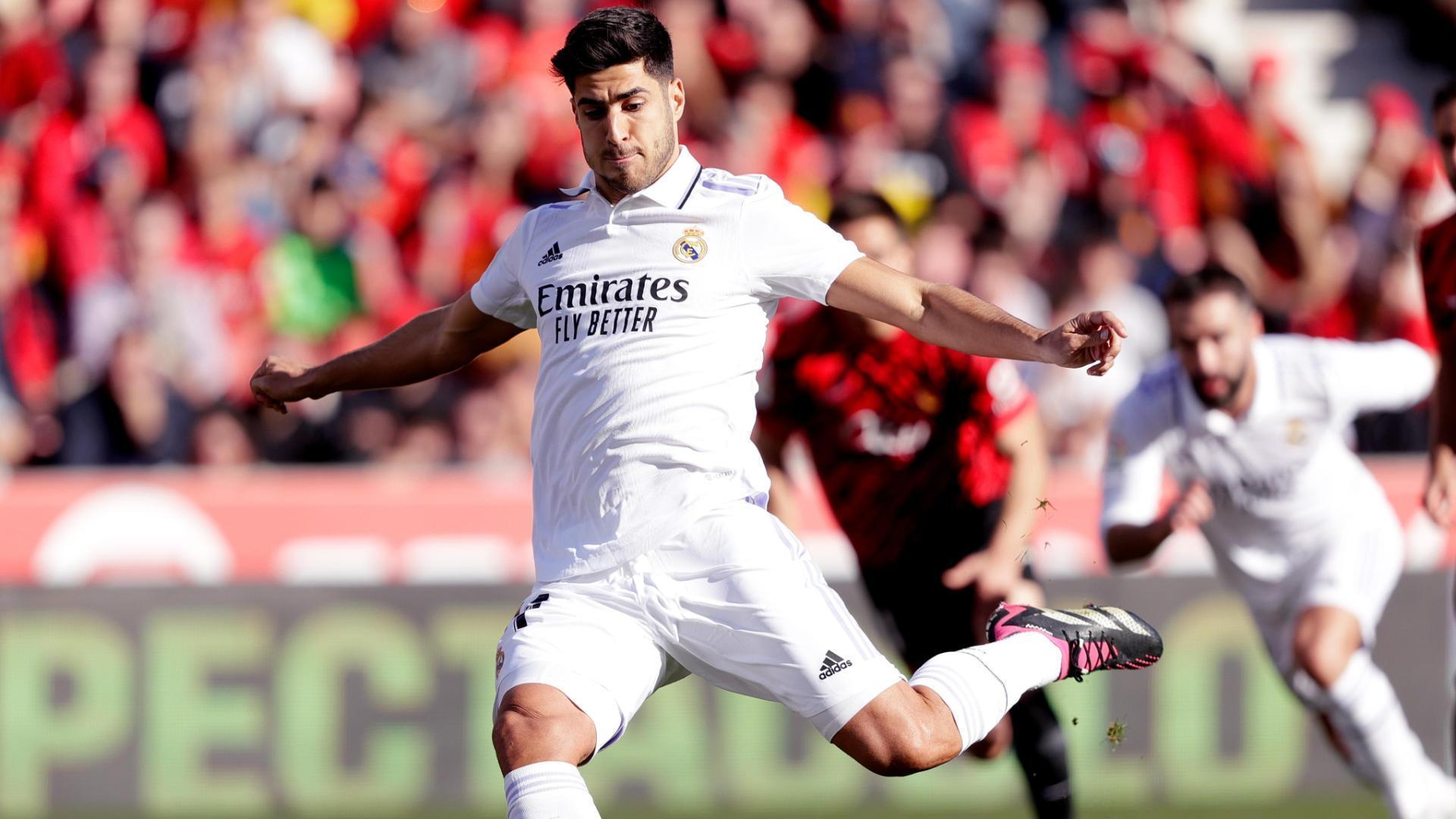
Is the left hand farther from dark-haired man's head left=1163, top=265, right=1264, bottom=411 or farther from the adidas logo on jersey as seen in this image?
dark-haired man's head left=1163, top=265, right=1264, bottom=411

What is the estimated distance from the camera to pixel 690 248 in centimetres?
482

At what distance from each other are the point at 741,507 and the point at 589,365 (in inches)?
21.4

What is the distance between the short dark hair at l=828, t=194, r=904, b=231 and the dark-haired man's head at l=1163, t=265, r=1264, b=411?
1.20 m

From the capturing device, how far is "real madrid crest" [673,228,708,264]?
4.82 m

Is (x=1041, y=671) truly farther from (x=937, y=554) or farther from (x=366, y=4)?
(x=366, y=4)

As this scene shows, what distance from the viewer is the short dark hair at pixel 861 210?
681 cm

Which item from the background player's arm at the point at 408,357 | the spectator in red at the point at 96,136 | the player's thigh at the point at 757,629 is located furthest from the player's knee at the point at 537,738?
the spectator in red at the point at 96,136

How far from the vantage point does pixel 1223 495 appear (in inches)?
295

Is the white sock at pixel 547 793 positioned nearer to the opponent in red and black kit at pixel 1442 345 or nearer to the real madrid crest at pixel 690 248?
the real madrid crest at pixel 690 248

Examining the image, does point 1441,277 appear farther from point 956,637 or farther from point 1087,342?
point 1087,342

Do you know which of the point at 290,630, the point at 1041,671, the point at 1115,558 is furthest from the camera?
the point at 290,630

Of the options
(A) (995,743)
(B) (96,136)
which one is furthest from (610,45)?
(B) (96,136)

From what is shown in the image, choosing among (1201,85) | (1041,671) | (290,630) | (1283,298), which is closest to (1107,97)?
(1201,85)

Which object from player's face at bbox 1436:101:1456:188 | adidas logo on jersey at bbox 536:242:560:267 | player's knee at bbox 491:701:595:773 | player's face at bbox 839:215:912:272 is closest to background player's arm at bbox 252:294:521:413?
adidas logo on jersey at bbox 536:242:560:267
